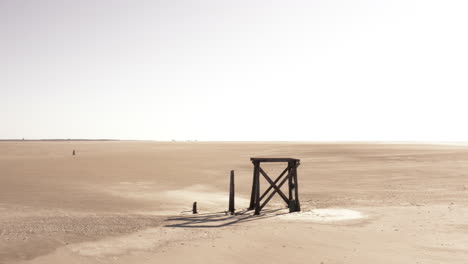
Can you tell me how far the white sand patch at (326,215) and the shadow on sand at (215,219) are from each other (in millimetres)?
1050

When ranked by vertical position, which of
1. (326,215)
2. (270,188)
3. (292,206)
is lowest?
(326,215)

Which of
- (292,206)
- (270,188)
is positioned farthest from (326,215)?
(270,188)

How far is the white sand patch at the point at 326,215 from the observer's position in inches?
613

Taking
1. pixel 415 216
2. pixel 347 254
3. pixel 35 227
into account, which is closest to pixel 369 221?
pixel 415 216

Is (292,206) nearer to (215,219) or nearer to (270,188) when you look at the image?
(270,188)

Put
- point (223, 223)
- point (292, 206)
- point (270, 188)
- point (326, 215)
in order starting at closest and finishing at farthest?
point (223, 223)
point (326, 215)
point (292, 206)
point (270, 188)

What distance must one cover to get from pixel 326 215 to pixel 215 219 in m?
4.63

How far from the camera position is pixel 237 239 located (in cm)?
1204

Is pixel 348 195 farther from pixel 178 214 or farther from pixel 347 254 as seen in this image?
pixel 347 254

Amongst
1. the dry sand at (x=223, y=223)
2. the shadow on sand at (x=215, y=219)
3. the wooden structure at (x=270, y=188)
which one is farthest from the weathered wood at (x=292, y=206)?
the dry sand at (x=223, y=223)

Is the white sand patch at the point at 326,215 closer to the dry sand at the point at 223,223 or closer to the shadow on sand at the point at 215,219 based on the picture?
the dry sand at the point at 223,223

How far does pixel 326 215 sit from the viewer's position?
16.6 m

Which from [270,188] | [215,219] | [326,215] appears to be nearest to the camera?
[215,219]

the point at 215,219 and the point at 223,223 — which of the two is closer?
the point at 223,223
